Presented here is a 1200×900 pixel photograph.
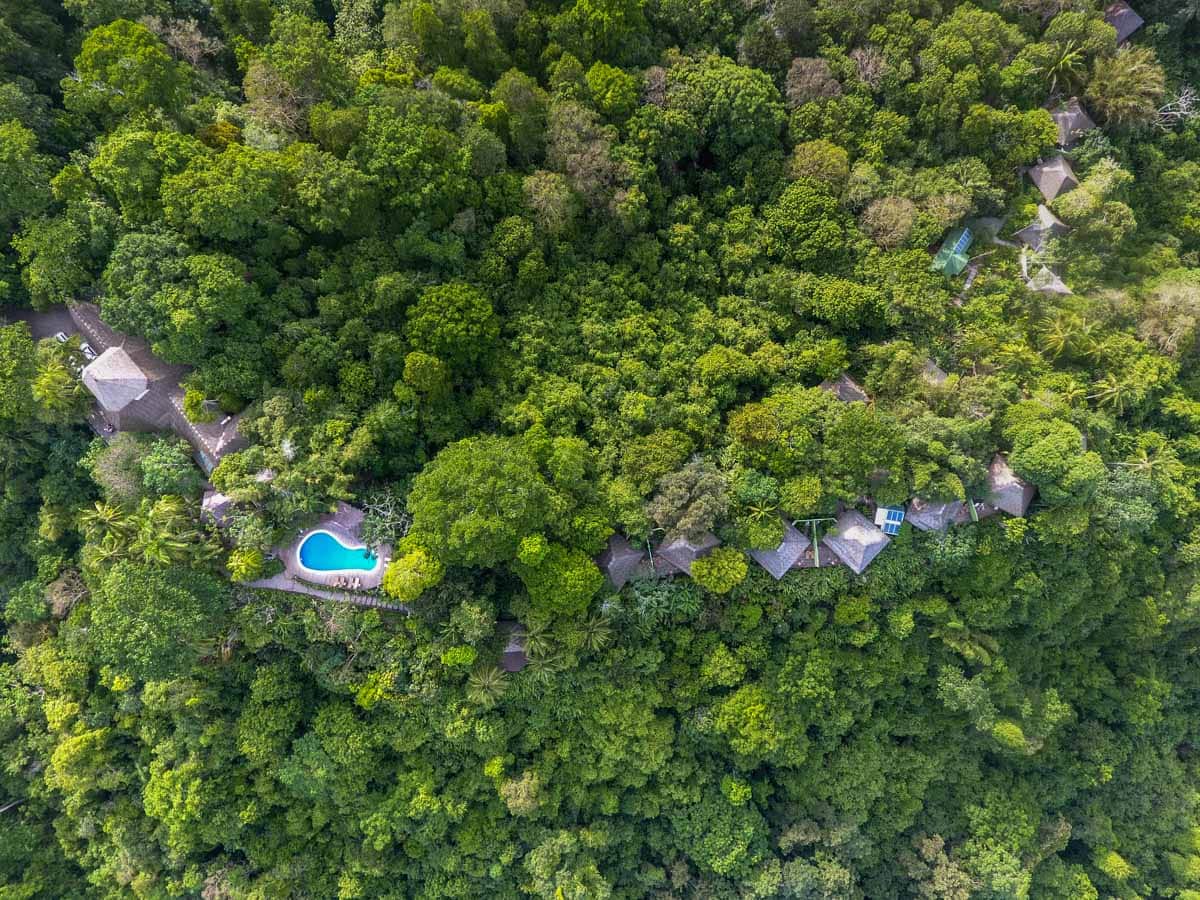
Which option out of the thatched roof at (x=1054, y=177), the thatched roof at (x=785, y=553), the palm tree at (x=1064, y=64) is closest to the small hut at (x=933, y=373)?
the thatched roof at (x=785, y=553)

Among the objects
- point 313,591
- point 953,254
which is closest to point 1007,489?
point 953,254

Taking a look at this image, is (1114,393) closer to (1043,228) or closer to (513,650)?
(1043,228)

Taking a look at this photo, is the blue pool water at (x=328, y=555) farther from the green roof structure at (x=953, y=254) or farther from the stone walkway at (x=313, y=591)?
the green roof structure at (x=953, y=254)

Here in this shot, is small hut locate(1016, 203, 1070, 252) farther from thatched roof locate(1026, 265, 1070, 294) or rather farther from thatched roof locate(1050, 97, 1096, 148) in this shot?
thatched roof locate(1050, 97, 1096, 148)

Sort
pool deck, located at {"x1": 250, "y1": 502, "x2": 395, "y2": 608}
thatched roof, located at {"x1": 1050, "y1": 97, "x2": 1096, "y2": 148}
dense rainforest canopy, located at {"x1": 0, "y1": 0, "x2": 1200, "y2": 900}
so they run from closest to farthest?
dense rainforest canopy, located at {"x1": 0, "y1": 0, "x2": 1200, "y2": 900} → pool deck, located at {"x1": 250, "y1": 502, "x2": 395, "y2": 608} → thatched roof, located at {"x1": 1050, "y1": 97, "x2": 1096, "y2": 148}

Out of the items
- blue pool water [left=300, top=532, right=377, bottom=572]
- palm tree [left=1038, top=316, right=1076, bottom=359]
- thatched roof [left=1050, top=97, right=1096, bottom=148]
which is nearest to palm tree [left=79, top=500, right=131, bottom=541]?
blue pool water [left=300, top=532, right=377, bottom=572]

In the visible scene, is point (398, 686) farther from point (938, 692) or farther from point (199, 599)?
point (938, 692)

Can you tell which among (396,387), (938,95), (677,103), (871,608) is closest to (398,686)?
(396,387)
